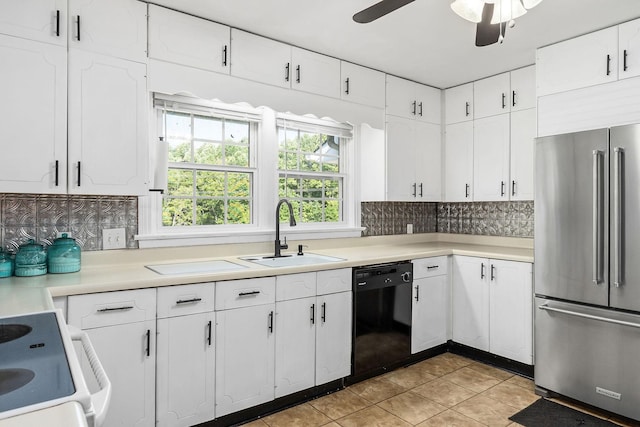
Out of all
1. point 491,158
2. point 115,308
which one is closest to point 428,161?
point 491,158

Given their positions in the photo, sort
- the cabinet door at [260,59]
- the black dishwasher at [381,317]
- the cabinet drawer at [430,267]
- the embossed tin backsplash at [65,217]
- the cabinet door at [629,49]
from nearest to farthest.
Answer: the embossed tin backsplash at [65,217], the cabinet door at [629,49], the cabinet door at [260,59], the black dishwasher at [381,317], the cabinet drawer at [430,267]

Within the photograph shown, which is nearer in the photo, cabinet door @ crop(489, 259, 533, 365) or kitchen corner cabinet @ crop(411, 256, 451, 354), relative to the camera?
cabinet door @ crop(489, 259, 533, 365)

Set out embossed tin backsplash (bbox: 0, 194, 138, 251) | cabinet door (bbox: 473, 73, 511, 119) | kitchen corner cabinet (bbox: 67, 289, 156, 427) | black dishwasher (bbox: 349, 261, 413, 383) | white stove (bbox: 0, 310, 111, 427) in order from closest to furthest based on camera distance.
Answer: white stove (bbox: 0, 310, 111, 427)
kitchen corner cabinet (bbox: 67, 289, 156, 427)
embossed tin backsplash (bbox: 0, 194, 138, 251)
black dishwasher (bbox: 349, 261, 413, 383)
cabinet door (bbox: 473, 73, 511, 119)

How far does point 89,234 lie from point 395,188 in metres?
2.44

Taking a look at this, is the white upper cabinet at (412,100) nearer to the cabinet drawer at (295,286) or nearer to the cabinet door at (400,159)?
the cabinet door at (400,159)

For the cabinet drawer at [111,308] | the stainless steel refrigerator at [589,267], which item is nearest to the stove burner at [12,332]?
the cabinet drawer at [111,308]

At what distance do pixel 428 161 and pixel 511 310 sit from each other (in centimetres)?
157

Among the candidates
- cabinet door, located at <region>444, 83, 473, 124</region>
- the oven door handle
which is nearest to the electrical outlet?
the oven door handle

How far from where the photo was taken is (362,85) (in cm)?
342

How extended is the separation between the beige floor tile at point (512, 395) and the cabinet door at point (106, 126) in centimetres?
264

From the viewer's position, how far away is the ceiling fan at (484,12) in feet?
5.98

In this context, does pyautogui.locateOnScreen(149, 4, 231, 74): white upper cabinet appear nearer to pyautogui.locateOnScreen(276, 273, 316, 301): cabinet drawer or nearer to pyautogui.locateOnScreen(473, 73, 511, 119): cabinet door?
pyautogui.locateOnScreen(276, 273, 316, 301): cabinet drawer

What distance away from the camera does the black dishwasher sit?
287 centimetres

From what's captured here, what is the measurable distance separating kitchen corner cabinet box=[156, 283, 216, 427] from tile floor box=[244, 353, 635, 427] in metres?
0.41
